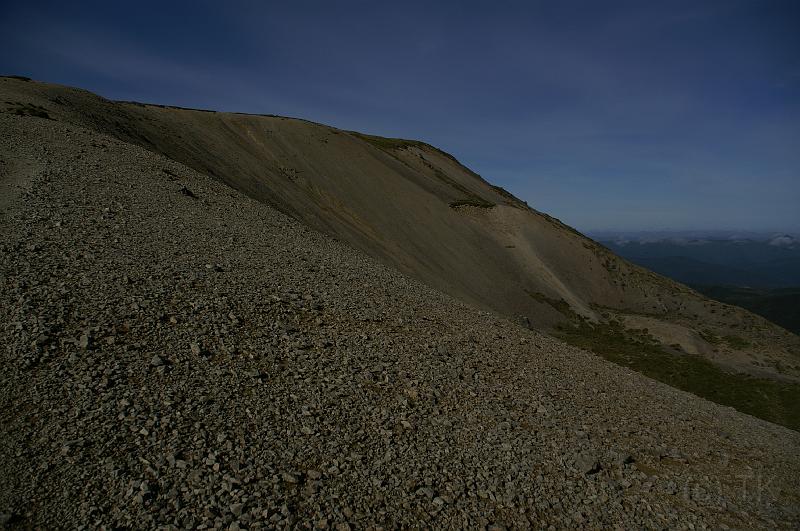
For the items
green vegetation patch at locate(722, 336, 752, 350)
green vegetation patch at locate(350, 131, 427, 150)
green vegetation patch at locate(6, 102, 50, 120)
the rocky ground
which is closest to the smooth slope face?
green vegetation patch at locate(6, 102, 50, 120)

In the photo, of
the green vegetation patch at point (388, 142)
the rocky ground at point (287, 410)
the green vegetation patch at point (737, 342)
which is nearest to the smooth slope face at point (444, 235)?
the green vegetation patch at point (737, 342)

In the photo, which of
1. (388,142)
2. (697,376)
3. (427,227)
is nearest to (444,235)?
(427,227)

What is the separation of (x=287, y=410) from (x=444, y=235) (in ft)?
143

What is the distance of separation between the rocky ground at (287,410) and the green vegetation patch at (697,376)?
40.6 ft

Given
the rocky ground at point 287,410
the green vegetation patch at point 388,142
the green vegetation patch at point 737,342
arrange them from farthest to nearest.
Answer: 1. the green vegetation patch at point 388,142
2. the green vegetation patch at point 737,342
3. the rocky ground at point 287,410

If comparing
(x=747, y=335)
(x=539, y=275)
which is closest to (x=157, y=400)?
(x=539, y=275)

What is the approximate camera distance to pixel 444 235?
51.5 m

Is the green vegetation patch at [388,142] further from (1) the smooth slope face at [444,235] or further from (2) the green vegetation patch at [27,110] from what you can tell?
(2) the green vegetation patch at [27,110]

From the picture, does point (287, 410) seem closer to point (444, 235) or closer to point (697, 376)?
point (697, 376)

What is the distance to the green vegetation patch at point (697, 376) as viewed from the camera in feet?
88.5

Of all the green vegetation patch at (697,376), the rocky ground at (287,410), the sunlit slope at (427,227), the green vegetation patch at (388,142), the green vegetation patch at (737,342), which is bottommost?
the green vegetation patch at (697,376)

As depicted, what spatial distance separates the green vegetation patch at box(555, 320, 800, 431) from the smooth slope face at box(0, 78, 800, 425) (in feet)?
0.95

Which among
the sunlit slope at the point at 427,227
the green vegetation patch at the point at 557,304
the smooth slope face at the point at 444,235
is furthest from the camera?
the green vegetation patch at the point at 557,304

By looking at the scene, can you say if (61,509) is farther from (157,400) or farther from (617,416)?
(617,416)
